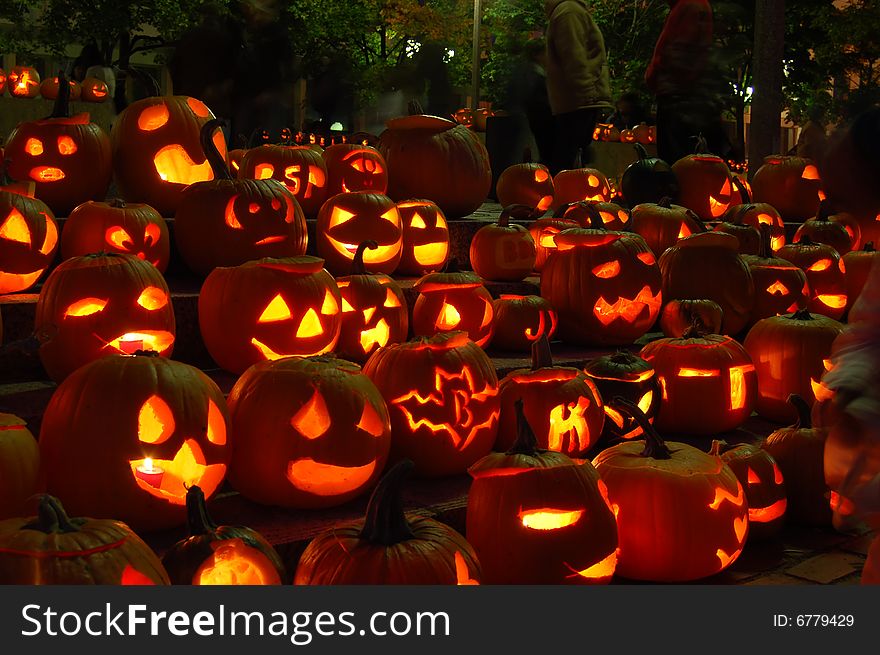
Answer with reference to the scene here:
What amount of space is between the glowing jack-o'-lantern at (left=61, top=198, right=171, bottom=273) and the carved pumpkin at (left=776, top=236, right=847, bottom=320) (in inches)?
151

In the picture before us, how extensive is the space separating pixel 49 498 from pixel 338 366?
1253 millimetres

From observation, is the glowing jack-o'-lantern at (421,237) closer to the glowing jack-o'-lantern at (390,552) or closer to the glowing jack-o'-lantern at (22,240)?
the glowing jack-o'-lantern at (22,240)

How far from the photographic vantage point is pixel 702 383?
430 centimetres

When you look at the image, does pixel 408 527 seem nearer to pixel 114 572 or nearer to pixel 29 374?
pixel 114 572

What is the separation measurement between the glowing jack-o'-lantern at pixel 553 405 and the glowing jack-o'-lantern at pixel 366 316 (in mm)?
630

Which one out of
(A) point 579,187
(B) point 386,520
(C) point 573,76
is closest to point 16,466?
(B) point 386,520

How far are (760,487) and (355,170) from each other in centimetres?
285

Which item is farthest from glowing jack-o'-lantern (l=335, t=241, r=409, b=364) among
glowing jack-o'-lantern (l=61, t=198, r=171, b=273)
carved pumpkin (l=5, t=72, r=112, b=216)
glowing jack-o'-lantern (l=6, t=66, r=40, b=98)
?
glowing jack-o'-lantern (l=6, t=66, r=40, b=98)

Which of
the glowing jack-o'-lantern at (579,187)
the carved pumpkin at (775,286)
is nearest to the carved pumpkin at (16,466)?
the carved pumpkin at (775,286)

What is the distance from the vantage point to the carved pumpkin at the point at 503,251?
5.33 metres

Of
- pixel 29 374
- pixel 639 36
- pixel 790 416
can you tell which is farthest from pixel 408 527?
pixel 639 36

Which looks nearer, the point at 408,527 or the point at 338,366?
the point at 408,527

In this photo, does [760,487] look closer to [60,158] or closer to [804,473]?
[804,473]

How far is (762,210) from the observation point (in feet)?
22.2
